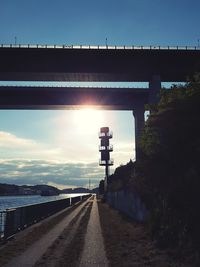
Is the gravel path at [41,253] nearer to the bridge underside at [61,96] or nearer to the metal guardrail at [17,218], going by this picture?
the metal guardrail at [17,218]

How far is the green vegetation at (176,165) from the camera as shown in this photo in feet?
43.4

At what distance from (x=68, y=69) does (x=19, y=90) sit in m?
11.6

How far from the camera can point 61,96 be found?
43562mm

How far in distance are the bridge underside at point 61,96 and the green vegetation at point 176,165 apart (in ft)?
89.6

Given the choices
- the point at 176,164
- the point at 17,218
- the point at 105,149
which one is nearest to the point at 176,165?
the point at 176,164

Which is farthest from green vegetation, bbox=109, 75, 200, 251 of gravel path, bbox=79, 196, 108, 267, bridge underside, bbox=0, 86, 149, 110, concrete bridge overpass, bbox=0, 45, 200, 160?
bridge underside, bbox=0, 86, 149, 110

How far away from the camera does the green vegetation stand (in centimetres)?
1322

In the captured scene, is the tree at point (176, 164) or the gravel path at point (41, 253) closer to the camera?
the gravel path at point (41, 253)

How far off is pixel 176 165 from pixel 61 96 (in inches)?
1193

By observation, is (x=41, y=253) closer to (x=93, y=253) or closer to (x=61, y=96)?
(x=93, y=253)

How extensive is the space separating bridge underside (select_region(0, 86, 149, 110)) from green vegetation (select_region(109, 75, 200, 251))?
2731 centimetres

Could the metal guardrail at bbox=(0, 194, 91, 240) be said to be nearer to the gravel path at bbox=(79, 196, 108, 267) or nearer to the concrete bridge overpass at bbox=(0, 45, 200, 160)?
the gravel path at bbox=(79, 196, 108, 267)

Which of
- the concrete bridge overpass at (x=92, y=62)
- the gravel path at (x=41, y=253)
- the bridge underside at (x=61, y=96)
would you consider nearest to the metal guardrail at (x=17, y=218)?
Result: the gravel path at (x=41, y=253)

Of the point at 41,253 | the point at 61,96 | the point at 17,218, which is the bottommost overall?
the point at 41,253
